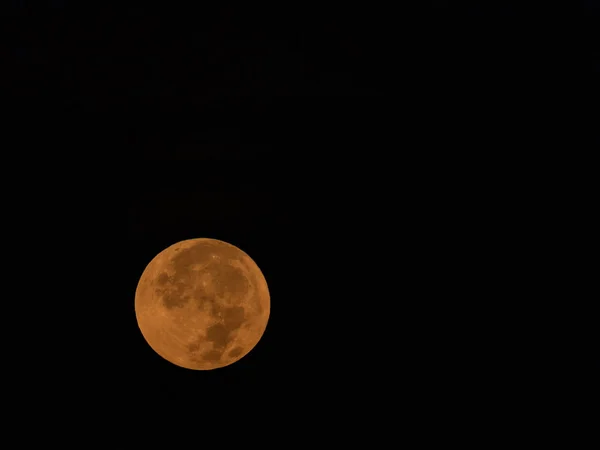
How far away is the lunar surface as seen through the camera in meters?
2.56

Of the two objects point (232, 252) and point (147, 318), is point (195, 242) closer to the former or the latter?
point (232, 252)

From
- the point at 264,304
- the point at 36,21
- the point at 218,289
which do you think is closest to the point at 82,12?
the point at 36,21

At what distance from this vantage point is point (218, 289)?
257cm

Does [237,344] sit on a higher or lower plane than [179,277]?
lower

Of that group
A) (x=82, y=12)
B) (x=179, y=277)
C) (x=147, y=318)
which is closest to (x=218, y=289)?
(x=179, y=277)

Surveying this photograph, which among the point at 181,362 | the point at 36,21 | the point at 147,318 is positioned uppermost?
the point at 36,21

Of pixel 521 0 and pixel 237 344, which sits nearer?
pixel 237 344

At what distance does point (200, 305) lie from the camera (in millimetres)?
2545

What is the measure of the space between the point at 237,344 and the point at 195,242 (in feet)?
2.54

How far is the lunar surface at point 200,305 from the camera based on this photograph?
8.40 feet

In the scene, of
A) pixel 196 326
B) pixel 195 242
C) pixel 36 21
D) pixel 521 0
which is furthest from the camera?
pixel 521 0

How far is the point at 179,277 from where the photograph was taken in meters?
2.60

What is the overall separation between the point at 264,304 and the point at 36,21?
9.68ft

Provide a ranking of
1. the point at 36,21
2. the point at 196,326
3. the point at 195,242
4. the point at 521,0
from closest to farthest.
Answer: the point at 196,326
the point at 195,242
the point at 36,21
the point at 521,0
